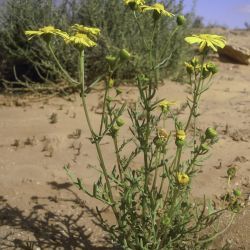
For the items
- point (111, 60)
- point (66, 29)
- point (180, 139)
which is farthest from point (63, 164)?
point (66, 29)

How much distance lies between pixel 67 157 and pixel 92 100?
6.04ft

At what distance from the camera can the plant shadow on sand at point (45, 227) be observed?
2.80 metres

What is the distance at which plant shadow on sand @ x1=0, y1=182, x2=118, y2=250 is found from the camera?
2801 millimetres

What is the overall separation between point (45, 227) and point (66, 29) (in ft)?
11.6

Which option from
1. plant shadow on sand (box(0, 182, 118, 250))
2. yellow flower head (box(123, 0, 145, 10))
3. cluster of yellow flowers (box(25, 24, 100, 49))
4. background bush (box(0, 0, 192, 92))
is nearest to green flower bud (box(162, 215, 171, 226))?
plant shadow on sand (box(0, 182, 118, 250))

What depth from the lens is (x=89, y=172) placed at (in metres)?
3.71

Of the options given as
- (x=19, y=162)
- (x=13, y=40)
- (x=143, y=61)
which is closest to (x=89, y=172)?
(x=19, y=162)

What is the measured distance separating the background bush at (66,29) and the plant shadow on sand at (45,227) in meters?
2.93

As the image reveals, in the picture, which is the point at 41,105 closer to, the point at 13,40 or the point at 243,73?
the point at 13,40

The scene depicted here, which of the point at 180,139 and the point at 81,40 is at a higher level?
the point at 81,40

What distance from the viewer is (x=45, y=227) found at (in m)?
2.94

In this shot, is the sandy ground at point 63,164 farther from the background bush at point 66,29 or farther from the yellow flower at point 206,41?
the yellow flower at point 206,41

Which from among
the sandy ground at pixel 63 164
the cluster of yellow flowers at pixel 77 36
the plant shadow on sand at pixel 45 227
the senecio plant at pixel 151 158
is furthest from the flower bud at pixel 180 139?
the sandy ground at pixel 63 164

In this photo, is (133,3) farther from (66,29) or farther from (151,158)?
(66,29)
